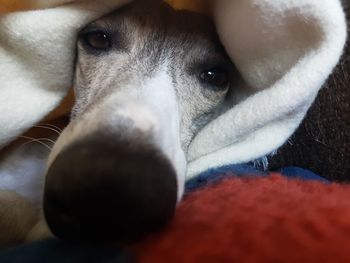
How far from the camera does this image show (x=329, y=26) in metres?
0.88

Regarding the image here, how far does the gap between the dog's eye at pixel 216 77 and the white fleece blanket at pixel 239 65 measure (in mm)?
50

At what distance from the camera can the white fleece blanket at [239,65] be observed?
3.01 ft

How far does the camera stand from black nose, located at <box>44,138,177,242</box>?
0.62 metres

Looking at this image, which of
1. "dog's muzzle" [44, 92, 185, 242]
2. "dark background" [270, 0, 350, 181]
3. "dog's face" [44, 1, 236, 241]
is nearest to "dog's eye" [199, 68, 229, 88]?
"dog's face" [44, 1, 236, 241]

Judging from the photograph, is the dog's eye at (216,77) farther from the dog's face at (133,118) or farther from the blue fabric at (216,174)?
the blue fabric at (216,174)

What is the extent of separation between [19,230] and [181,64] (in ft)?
1.52

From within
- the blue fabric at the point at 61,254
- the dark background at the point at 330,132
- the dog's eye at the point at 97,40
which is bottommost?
the dark background at the point at 330,132

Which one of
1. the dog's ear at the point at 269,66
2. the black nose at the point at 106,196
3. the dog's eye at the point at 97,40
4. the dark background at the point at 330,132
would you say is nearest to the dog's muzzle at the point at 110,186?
the black nose at the point at 106,196

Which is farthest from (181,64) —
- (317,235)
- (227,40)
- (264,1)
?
(317,235)

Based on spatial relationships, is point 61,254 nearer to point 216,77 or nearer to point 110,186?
point 110,186

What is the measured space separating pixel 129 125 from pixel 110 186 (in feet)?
0.50

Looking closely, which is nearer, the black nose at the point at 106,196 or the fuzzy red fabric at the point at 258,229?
the fuzzy red fabric at the point at 258,229

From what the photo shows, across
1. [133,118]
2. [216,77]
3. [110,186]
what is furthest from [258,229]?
[216,77]

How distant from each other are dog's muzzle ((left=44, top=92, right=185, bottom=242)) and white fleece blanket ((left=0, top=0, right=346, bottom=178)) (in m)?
0.29
